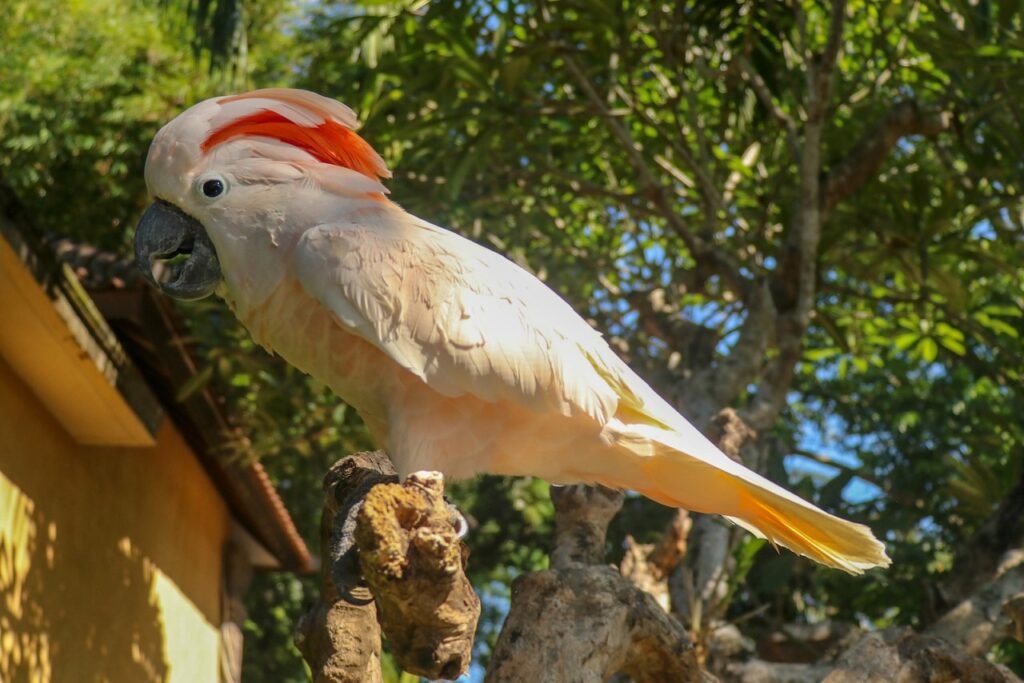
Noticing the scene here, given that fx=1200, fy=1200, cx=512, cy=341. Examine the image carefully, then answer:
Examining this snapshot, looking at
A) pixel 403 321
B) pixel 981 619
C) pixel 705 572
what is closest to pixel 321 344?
pixel 403 321

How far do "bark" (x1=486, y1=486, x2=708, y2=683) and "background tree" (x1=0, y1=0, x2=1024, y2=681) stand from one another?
4.37 ft

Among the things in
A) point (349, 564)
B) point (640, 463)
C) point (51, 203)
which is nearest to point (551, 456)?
point (640, 463)

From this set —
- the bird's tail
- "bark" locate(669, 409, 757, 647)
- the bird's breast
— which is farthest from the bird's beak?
"bark" locate(669, 409, 757, 647)

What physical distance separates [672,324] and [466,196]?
4.42ft

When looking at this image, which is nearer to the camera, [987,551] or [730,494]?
[730,494]

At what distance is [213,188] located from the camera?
9.11ft

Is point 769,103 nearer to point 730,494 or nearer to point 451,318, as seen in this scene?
point 730,494

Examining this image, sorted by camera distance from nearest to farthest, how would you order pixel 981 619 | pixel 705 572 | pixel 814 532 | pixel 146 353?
pixel 814 532
pixel 981 619
pixel 705 572
pixel 146 353

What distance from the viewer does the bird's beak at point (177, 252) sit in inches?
110

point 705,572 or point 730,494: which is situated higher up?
point 730,494

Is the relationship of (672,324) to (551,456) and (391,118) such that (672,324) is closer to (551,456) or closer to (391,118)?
(391,118)

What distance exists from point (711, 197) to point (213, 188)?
338cm

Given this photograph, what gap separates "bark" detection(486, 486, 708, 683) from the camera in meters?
2.81

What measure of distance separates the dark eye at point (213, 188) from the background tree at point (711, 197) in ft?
8.10
